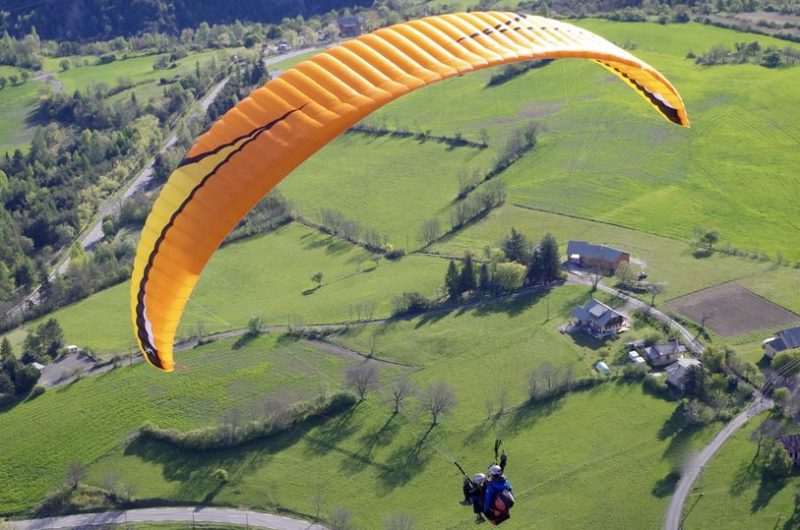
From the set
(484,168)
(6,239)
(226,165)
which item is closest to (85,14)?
(6,239)

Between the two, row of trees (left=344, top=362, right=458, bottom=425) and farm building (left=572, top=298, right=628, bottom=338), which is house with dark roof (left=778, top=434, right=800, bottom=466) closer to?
farm building (left=572, top=298, right=628, bottom=338)

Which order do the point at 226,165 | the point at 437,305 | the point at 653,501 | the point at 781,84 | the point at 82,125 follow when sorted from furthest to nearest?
1. the point at 82,125
2. the point at 781,84
3. the point at 437,305
4. the point at 653,501
5. the point at 226,165

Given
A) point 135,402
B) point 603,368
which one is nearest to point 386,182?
point 135,402

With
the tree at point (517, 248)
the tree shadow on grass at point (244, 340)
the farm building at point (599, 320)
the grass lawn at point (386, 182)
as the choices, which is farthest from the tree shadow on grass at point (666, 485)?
the grass lawn at point (386, 182)

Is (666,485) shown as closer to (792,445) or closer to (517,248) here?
(792,445)

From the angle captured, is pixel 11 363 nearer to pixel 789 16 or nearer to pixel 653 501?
pixel 653 501

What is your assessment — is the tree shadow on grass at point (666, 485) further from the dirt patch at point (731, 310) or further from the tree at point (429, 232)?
the tree at point (429, 232)

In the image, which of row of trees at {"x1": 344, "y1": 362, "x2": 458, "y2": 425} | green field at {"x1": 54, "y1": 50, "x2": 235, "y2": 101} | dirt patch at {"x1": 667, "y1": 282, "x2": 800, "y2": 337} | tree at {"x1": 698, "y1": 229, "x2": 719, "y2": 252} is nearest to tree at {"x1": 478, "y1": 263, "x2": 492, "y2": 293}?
dirt patch at {"x1": 667, "y1": 282, "x2": 800, "y2": 337}

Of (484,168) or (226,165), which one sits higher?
(226,165)
